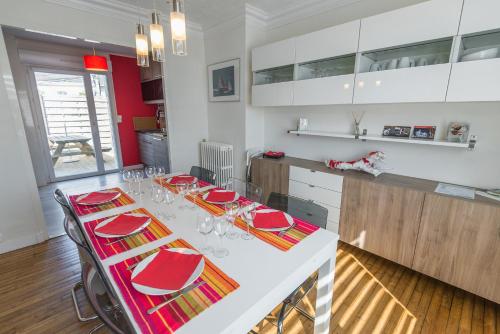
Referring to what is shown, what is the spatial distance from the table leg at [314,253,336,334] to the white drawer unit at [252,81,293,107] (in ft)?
6.00

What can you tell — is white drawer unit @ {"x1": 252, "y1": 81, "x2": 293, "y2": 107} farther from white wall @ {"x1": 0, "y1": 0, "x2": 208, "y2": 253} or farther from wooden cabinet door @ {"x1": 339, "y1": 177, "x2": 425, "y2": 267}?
white wall @ {"x1": 0, "y1": 0, "x2": 208, "y2": 253}

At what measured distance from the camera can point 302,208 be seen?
5.36 feet

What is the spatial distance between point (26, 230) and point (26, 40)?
3.28 meters

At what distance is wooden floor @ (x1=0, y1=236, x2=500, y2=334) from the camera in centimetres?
155

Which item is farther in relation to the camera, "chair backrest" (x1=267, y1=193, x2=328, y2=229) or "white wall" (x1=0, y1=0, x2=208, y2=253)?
"white wall" (x1=0, y1=0, x2=208, y2=253)

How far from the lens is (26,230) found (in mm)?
2418

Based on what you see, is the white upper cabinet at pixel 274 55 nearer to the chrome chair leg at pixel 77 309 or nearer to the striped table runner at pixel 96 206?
the striped table runner at pixel 96 206

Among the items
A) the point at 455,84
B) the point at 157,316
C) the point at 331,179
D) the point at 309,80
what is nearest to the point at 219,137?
the point at 309,80

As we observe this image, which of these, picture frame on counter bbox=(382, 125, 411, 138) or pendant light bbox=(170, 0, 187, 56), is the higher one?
pendant light bbox=(170, 0, 187, 56)

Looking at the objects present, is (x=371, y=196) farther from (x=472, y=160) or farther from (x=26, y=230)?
(x=26, y=230)

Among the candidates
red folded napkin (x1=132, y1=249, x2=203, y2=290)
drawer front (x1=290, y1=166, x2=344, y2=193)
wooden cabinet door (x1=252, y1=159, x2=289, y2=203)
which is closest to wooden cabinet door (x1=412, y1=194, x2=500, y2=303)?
drawer front (x1=290, y1=166, x2=344, y2=193)

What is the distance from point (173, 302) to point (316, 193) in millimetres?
1902

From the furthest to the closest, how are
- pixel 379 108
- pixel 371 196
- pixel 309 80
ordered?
pixel 309 80, pixel 379 108, pixel 371 196

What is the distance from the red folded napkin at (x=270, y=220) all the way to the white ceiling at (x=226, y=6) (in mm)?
2225
